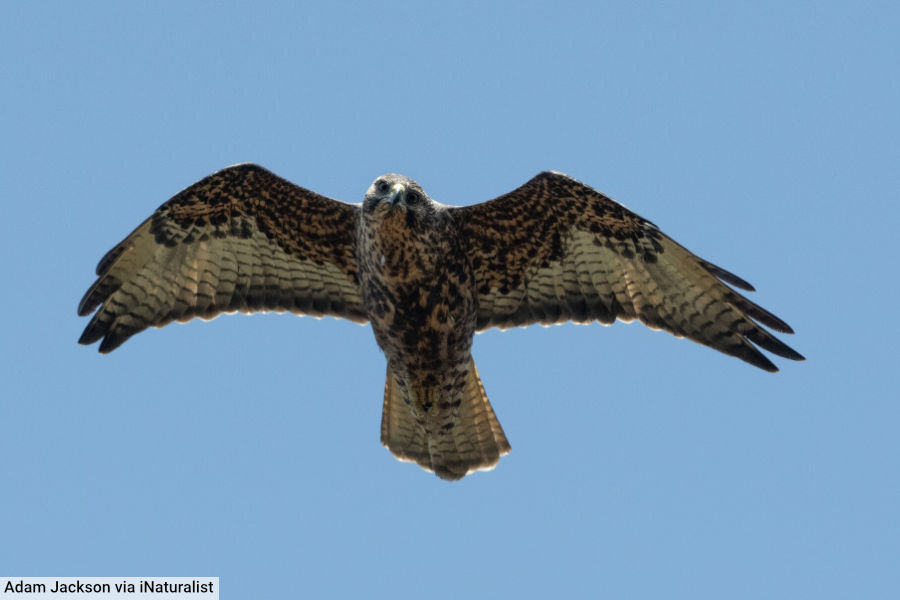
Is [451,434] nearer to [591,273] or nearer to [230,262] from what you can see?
[591,273]

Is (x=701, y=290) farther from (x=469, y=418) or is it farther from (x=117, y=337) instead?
(x=117, y=337)

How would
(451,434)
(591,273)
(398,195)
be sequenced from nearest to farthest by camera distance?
(398,195), (591,273), (451,434)

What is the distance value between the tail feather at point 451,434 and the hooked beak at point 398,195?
204cm

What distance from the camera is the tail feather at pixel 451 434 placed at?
1295 centimetres

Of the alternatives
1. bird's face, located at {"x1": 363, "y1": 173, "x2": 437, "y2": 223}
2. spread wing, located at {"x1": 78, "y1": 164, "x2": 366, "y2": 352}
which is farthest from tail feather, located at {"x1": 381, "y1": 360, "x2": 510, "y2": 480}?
bird's face, located at {"x1": 363, "y1": 173, "x2": 437, "y2": 223}

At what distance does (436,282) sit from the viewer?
39.3 feet

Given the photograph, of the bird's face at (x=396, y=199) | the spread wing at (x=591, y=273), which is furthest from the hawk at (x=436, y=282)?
the bird's face at (x=396, y=199)

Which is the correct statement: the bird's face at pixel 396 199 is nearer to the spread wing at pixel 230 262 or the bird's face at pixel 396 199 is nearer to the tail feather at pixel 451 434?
the spread wing at pixel 230 262

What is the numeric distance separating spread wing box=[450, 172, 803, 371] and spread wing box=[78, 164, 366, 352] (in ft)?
4.17

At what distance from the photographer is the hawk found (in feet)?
40.1

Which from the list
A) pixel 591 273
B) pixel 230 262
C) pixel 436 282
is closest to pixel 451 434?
pixel 436 282

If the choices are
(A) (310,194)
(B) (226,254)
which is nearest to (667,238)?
(A) (310,194)

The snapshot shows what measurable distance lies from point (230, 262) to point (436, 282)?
2103mm

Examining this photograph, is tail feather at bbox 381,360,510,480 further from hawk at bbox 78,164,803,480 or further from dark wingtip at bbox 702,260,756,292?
dark wingtip at bbox 702,260,756,292
